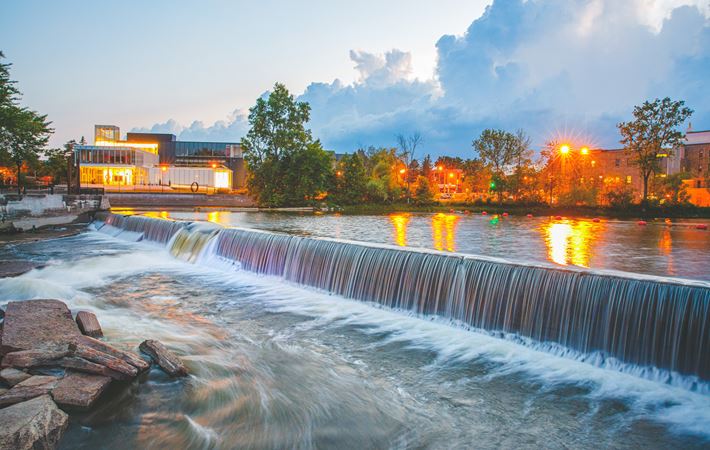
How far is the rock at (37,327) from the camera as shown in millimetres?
6684

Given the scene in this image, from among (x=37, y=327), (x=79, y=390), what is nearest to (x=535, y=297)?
(x=79, y=390)

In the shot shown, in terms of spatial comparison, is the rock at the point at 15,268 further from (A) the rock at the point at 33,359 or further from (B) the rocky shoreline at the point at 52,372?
(A) the rock at the point at 33,359

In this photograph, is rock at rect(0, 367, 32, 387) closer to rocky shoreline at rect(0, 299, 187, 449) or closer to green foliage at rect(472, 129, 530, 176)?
rocky shoreline at rect(0, 299, 187, 449)

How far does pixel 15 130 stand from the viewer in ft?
106

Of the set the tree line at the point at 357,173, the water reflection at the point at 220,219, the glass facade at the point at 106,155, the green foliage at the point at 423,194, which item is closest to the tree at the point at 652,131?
the tree line at the point at 357,173

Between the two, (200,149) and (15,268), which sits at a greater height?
(200,149)

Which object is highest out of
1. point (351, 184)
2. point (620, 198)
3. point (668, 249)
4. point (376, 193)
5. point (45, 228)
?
point (351, 184)

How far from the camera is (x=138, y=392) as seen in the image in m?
6.26

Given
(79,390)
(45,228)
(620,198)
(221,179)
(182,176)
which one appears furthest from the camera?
(221,179)

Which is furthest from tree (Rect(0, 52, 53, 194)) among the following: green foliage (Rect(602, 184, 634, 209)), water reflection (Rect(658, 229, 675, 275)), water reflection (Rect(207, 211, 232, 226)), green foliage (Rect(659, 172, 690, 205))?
green foliage (Rect(659, 172, 690, 205))

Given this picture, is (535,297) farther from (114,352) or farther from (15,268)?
(15,268)

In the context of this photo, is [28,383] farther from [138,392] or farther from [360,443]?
[360,443]

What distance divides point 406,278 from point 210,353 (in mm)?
4562

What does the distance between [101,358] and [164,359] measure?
43.6 inches
